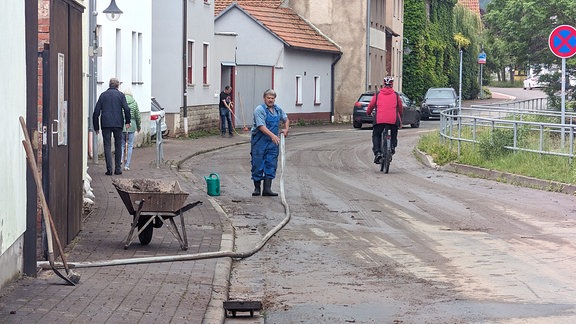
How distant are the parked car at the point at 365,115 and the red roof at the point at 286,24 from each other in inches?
144

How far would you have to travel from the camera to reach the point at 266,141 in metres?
18.2

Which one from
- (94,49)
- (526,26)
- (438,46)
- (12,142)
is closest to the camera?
(12,142)

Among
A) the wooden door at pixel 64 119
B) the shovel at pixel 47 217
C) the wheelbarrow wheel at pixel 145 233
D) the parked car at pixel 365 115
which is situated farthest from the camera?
the parked car at pixel 365 115

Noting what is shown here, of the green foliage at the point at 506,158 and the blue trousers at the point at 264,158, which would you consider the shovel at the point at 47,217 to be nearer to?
the blue trousers at the point at 264,158

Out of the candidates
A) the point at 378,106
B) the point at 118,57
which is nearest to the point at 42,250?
the point at 378,106

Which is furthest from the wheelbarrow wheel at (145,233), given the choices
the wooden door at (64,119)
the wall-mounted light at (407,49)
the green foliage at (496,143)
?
the wall-mounted light at (407,49)

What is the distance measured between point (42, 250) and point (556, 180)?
1198cm

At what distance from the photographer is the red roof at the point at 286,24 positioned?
47.8 metres

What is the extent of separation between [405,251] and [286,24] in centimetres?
3882

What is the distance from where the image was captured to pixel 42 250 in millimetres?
10477

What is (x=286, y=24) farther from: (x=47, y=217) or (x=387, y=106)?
(x=47, y=217)

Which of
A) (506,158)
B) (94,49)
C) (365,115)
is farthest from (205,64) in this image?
(506,158)

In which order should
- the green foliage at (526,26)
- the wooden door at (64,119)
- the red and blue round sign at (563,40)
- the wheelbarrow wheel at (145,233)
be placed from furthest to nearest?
the green foliage at (526,26) → the red and blue round sign at (563,40) → the wheelbarrow wheel at (145,233) → the wooden door at (64,119)

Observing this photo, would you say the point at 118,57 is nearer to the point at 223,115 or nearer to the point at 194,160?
the point at 194,160
